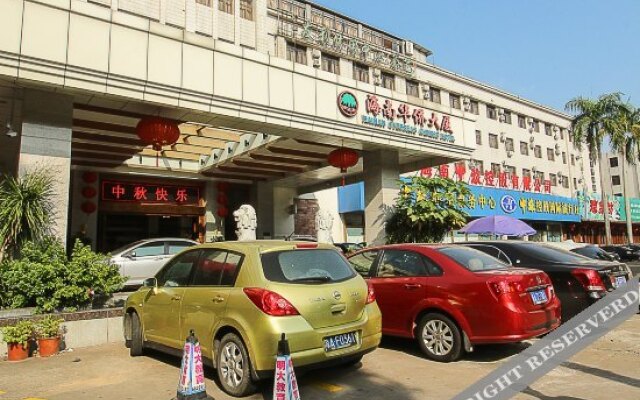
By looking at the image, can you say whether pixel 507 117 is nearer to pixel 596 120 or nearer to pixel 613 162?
pixel 596 120

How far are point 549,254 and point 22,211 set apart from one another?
885 centimetres

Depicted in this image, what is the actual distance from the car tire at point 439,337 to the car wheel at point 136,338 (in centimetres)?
384

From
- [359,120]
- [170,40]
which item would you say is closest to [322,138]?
[359,120]

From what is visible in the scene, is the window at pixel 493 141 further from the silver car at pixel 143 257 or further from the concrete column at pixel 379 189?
the silver car at pixel 143 257

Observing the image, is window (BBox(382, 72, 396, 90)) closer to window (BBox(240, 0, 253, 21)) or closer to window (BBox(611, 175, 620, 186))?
window (BBox(240, 0, 253, 21))

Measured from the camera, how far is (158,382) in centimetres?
528

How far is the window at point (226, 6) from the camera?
1042 inches

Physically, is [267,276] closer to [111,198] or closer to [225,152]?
[225,152]

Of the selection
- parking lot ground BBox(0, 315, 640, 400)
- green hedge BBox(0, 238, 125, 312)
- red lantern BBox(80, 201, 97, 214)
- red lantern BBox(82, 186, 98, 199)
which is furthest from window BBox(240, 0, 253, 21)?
parking lot ground BBox(0, 315, 640, 400)

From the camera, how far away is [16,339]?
6.49m

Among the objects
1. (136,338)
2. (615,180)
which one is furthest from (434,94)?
(615,180)

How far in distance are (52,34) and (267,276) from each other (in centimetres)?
660

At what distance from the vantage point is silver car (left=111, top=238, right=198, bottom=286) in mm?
12180

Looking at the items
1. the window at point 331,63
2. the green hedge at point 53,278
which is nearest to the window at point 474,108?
the window at point 331,63
